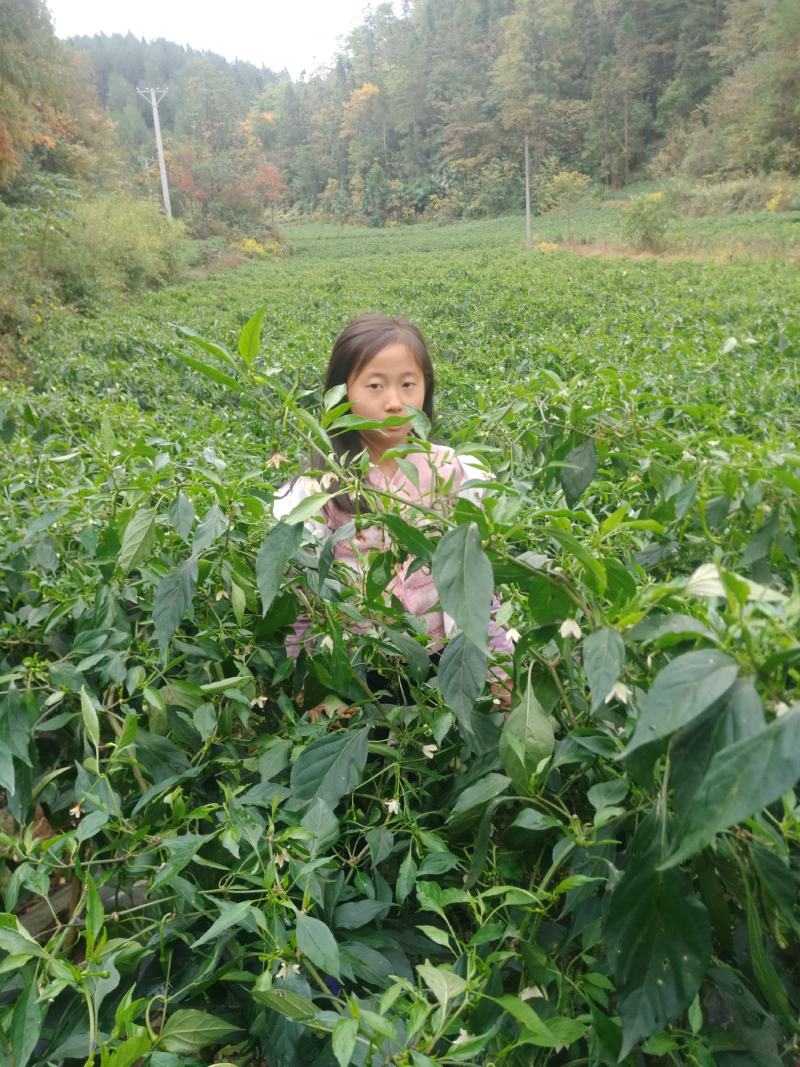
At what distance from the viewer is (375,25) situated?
65.2m

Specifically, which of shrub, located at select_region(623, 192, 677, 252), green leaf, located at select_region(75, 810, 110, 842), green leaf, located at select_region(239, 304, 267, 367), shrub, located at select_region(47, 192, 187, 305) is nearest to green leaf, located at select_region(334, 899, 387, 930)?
green leaf, located at select_region(75, 810, 110, 842)

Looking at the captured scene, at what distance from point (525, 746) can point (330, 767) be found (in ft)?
0.75

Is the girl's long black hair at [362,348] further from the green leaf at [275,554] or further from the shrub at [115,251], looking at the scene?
the shrub at [115,251]

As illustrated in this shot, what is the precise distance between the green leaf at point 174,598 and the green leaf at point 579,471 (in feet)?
1.76

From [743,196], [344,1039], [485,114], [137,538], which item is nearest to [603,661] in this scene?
[344,1039]

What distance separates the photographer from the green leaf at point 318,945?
2.18 feet

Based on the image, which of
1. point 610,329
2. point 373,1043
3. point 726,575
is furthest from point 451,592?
point 610,329

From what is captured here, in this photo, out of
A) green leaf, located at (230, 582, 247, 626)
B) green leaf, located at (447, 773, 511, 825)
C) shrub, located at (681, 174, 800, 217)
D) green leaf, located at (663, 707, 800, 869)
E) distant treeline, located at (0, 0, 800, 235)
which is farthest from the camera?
distant treeline, located at (0, 0, 800, 235)

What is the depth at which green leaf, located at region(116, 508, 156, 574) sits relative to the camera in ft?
2.85

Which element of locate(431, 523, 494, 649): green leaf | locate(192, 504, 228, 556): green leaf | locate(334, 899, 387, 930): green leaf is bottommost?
locate(334, 899, 387, 930): green leaf

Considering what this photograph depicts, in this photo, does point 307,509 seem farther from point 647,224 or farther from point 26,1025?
point 647,224

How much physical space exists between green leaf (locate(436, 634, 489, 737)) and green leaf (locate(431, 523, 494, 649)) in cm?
10

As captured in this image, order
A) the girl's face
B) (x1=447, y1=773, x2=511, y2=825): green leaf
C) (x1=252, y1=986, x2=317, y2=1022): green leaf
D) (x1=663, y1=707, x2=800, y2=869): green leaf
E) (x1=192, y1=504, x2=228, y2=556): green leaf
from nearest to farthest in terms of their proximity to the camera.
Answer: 1. (x1=663, y1=707, x2=800, y2=869): green leaf
2. (x1=252, y1=986, x2=317, y2=1022): green leaf
3. (x1=447, y1=773, x2=511, y2=825): green leaf
4. (x1=192, y1=504, x2=228, y2=556): green leaf
5. the girl's face

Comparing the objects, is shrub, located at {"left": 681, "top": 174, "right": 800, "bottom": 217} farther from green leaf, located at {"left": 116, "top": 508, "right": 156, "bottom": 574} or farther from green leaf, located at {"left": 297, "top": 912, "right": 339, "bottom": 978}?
green leaf, located at {"left": 297, "top": 912, "right": 339, "bottom": 978}
